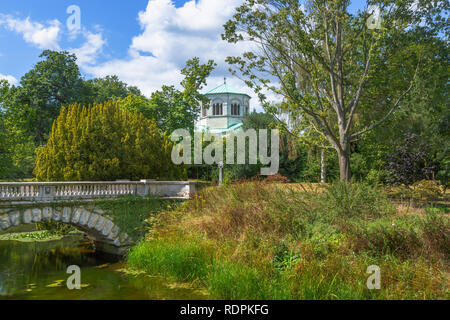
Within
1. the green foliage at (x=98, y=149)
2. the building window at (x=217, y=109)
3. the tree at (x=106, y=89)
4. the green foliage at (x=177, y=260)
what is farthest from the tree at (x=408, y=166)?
the building window at (x=217, y=109)

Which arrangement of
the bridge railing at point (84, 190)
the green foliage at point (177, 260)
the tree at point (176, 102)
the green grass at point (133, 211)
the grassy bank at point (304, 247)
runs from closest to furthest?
the grassy bank at point (304, 247) < the green foliage at point (177, 260) < the bridge railing at point (84, 190) < the green grass at point (133, 211) < the tree at point (176, 102)

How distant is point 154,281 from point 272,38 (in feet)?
37.1

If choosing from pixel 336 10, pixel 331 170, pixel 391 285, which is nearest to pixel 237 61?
pixel 336 10

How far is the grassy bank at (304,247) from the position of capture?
7.29m

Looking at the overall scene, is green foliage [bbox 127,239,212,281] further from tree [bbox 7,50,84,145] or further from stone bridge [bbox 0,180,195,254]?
tree [bbox 7,50,84,145]

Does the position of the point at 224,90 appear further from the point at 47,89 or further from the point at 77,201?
the point at 77,201

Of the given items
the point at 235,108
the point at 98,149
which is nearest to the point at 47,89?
the point at 98,149

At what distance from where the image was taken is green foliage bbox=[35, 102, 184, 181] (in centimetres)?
1470

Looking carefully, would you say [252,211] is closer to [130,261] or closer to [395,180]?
[130,261]

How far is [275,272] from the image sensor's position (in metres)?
8.14

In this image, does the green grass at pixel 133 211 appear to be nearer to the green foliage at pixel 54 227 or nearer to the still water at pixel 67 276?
the still water at pixel 67 276

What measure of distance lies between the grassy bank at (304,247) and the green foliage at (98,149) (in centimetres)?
436

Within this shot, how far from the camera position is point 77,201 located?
12.3m

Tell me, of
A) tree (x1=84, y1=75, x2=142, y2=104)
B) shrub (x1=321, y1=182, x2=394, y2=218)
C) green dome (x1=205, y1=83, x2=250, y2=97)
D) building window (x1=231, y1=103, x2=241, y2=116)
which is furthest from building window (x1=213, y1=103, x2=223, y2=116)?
shrub (x1=321, y1=182, x2=394, y2=218)
